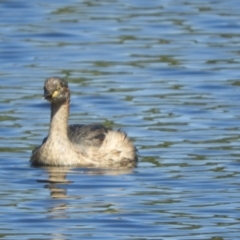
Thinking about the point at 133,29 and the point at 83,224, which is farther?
the point at 133,29

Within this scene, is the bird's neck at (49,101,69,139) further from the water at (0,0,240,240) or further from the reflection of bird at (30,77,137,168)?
the water at (0,0,240,240)

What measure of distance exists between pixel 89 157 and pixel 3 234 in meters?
4.49

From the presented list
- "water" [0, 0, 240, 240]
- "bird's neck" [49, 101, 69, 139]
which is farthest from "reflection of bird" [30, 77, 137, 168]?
"water" [0, 0, 240, 240]

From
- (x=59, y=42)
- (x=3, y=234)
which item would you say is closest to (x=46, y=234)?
(x=3, y=234)

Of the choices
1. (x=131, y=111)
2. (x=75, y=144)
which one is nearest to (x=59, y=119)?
(x=75, y=144)

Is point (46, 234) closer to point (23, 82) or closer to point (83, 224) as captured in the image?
point (83, 224)

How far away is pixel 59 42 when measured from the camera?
26.0m

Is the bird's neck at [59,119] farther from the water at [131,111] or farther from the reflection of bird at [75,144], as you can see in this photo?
the water at [131,111]

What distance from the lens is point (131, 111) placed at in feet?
66.1

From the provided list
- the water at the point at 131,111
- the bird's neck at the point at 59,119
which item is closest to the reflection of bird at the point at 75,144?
the bird's neck at the point at 59,119

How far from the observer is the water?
1400 cm

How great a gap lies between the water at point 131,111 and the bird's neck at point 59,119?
510 millimetres

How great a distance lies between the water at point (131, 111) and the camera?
551 inches

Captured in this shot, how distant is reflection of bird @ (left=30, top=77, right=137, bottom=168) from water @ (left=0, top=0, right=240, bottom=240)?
276 millimetres
